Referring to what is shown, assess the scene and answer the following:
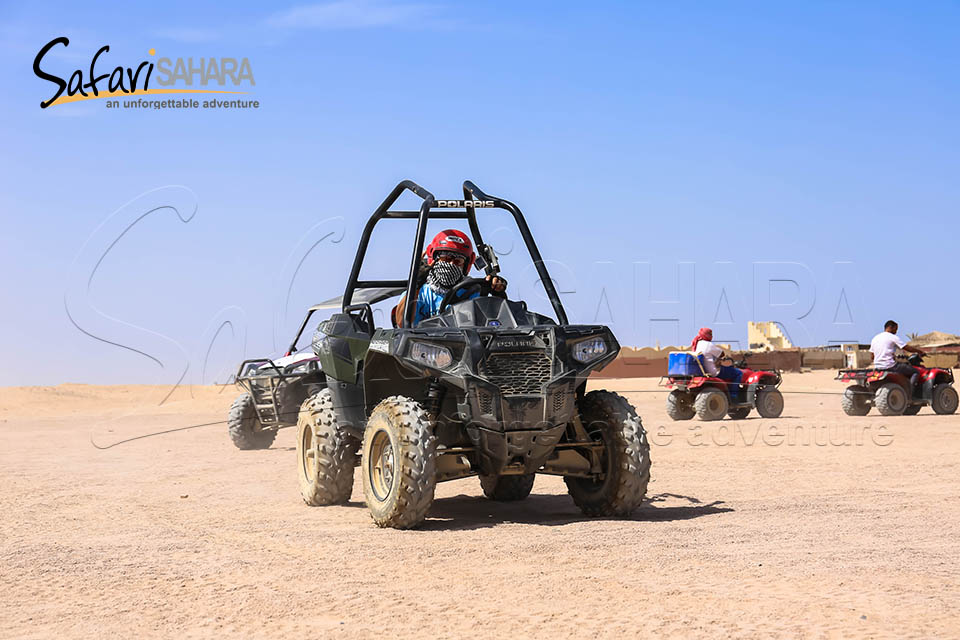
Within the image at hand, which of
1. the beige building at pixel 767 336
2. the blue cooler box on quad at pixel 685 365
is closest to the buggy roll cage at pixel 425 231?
the blue cooler box on quad at pixel 685 365

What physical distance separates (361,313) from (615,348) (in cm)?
250

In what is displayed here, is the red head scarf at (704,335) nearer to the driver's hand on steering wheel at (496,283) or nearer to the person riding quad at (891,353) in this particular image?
the person riding quad at (891,353)

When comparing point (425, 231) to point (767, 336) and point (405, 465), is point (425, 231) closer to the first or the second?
point (405, 465)

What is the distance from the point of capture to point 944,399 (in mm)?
20969

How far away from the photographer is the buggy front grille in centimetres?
768

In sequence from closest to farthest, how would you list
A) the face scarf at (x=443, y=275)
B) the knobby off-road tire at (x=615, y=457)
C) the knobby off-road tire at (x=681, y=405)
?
1. the knobby off-road tire at (x=615, y=457)
2. the face scarf at (x=443, y=275)
3. the knobby off-road tire at (x=681, y=405)

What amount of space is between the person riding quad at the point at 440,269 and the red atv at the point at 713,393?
12.7 meters

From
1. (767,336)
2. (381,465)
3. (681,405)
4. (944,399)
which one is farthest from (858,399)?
(767,336)

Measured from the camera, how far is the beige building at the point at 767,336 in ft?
175

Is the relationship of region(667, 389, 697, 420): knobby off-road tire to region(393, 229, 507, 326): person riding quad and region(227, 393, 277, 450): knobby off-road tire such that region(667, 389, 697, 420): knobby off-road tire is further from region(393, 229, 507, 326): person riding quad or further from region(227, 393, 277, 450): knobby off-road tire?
region(393, 229, 507, 326): person riding quad

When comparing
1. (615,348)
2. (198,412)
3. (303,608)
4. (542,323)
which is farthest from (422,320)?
(198,412)

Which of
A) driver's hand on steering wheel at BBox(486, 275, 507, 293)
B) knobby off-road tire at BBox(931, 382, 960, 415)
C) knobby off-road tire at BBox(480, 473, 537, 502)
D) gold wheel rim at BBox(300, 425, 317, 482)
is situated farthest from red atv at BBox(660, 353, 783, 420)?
driver's hand on steering wheel at BBox(486, 275, 507, 293)

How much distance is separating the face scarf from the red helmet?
0.11 meters

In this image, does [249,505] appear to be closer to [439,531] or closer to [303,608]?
[439,531]
